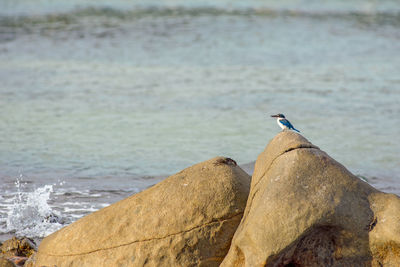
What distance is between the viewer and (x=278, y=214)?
536cm

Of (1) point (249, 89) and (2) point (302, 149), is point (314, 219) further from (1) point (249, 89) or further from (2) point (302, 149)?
(1) point (249, 89)

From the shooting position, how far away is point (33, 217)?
895 cm

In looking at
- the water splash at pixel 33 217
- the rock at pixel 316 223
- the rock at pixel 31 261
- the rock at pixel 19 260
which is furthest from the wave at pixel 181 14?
the rock at pixel 316 223

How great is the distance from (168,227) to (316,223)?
1534mm

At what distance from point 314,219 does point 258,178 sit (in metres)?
0.94

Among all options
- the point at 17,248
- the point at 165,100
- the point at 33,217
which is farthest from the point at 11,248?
the point at 165,100

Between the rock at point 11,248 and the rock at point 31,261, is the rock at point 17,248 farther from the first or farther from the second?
the rock at point 31,261

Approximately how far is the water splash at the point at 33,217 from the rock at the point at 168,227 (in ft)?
7.13

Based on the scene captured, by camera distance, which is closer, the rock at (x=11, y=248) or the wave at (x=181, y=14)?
the rock at (x=11, y=248)

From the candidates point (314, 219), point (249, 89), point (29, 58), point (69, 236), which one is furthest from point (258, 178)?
point (29, 58)

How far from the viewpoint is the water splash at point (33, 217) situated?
338 inches

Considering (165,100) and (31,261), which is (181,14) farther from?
(31,261)

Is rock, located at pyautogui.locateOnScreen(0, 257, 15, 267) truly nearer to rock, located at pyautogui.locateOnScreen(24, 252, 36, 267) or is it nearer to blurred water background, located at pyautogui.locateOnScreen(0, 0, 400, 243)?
rock, located at pyautogui.locateOnScreen(24, 252, 36, 267)

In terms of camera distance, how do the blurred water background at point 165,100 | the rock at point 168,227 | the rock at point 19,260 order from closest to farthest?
the rock at point 168,227 < the rock at point 19,260 < the blurred water background at point 165,100
